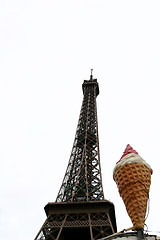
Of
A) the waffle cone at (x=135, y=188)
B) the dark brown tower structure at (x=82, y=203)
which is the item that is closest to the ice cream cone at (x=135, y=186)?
the waffle cone at (x=135, y=188)

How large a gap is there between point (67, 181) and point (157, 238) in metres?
32.0

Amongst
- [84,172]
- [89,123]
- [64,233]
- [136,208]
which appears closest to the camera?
[136,208]

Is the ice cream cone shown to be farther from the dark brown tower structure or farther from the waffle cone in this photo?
the dark brown tower structure

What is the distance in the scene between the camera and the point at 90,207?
3228cm

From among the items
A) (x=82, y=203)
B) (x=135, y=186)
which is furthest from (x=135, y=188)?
(x=82, y=203)

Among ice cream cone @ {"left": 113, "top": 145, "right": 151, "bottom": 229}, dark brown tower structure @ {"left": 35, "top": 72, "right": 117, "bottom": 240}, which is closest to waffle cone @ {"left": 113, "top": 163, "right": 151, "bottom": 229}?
ice cream cone @ {"left": 113, "top": 145, "right": 151, "bottom": 229}

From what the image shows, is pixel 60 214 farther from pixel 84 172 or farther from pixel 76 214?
pixel 84 172

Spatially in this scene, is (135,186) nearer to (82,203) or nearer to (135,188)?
(135,188)

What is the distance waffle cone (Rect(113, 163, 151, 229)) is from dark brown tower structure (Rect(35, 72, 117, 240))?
20.8 m

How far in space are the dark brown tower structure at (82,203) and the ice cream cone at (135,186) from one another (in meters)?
20.8

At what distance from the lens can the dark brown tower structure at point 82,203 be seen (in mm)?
30312

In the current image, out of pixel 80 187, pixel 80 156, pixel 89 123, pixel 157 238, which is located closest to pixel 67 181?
pixel 80 187

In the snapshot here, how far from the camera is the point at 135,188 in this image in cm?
838

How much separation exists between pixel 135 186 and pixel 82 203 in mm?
25760
